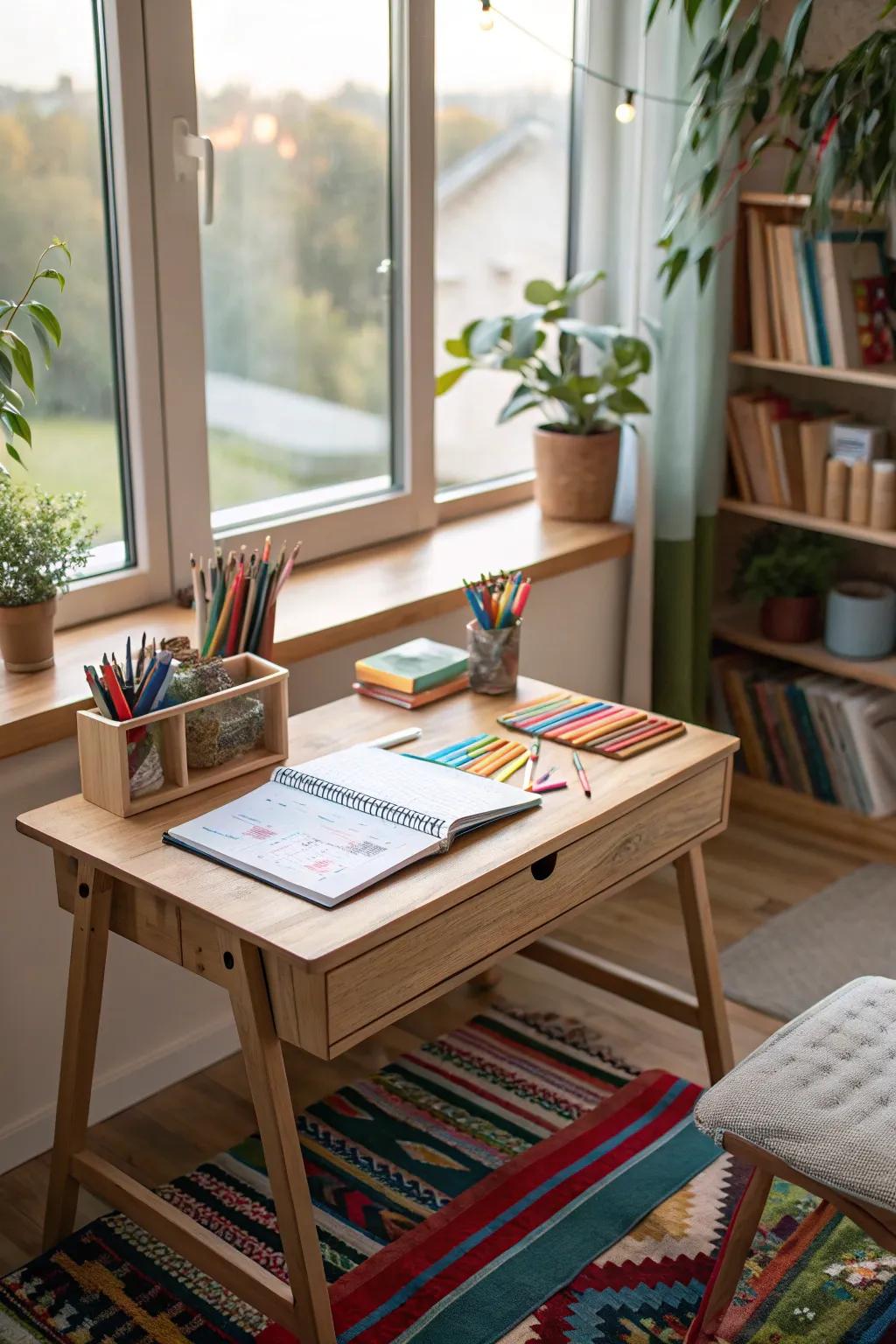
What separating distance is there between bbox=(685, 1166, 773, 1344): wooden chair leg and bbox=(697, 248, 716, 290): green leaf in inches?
67.6

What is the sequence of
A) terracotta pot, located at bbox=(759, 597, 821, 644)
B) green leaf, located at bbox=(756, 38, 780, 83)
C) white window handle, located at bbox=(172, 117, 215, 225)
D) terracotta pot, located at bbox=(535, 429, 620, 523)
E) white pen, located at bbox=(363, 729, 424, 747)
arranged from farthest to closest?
terracotta pot, located at bbox=(759, 597, 821, 644)
terracotta pot, located at bbox=(535, 429, 620, 523)
green leaf, located at bbox=(756, 38, 780, 83)
white window handle, located at bbox=(172, 117, 215, 225)
white pen, located at bbox=(363, 729, 424, 747)

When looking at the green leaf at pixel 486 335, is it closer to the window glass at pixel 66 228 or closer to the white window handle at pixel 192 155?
the white window handle at pixel 192 155

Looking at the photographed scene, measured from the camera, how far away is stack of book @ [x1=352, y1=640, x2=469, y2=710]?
7.28ft

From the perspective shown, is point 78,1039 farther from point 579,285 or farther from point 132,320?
point 579,285

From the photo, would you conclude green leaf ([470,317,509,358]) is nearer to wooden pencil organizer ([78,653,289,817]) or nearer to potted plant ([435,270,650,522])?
potted plant ([435,270,650,522])

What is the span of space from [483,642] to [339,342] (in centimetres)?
83

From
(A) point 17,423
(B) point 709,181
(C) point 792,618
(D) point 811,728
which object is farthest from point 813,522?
(A) point 17,423

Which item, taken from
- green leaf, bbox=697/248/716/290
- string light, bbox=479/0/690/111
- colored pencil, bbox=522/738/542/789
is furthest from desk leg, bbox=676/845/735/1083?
string light, bbox=479/0/690/111

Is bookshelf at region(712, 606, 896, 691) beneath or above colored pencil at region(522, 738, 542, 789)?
beneath

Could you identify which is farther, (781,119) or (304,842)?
(781,119)

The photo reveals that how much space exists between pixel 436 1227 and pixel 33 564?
3.66ft

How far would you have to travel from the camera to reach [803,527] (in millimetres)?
3268

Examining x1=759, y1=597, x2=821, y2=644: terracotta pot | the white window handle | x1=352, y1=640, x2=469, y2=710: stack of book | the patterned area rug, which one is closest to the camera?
the patterned area rug

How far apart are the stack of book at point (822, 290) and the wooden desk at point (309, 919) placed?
1.24 meters
